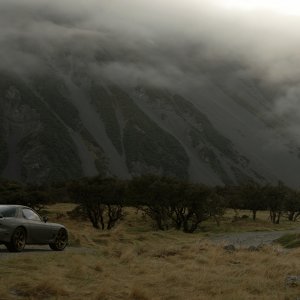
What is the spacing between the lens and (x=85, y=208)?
226ft

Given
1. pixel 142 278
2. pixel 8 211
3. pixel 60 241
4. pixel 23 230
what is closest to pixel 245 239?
pixel 60 241

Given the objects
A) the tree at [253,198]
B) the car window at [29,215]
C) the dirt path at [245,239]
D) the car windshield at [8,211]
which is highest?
the car windshield at [8,211]

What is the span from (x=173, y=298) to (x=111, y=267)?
17.0 ft

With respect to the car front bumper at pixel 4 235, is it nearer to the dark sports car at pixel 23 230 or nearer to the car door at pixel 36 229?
the dark sports car at pixel 23 230

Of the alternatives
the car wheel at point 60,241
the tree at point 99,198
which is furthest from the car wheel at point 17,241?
the tree at point 99,198

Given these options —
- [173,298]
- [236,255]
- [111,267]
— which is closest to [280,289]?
[173,298]

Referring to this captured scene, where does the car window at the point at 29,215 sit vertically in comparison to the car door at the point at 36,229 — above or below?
above

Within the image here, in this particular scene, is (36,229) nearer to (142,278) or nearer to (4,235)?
(4,235)

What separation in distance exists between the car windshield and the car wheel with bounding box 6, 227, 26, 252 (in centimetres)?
57

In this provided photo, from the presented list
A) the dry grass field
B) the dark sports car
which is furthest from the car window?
the dry grass field

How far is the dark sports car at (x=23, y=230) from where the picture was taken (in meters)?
18.7

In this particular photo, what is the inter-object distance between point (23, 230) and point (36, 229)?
819 mm

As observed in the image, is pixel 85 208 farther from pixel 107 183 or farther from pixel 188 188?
pixel 188 188

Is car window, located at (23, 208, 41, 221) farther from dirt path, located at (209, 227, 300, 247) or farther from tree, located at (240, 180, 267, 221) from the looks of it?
tree, located at (240, 180, 267, 221)
